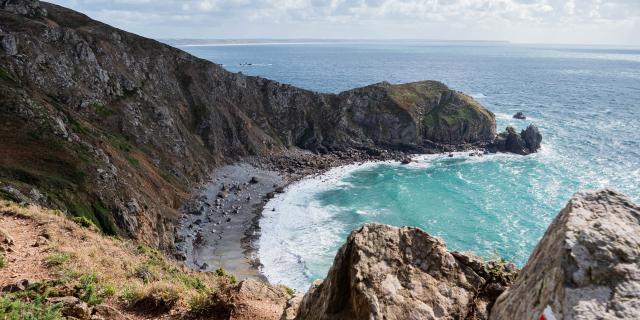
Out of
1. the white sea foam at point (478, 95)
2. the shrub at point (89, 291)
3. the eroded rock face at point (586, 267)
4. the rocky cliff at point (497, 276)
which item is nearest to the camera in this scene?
the eroded rock face at point (586, 267)

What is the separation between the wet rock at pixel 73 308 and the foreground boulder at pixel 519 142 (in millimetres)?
97569

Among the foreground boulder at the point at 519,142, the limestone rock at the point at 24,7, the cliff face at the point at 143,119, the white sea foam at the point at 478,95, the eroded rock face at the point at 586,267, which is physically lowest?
the foreground boulder at the point at 519,142

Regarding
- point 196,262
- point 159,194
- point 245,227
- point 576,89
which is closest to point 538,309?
point 196,262

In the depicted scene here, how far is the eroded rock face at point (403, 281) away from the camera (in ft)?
27.8

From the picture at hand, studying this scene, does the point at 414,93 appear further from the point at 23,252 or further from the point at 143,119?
the point at 23,252

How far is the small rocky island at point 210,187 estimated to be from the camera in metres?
7.41

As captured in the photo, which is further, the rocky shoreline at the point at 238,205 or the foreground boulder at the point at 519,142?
the foreground boulder at the point at 519,142

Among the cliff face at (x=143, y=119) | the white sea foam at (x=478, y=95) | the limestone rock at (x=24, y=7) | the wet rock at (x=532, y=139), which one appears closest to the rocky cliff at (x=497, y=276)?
the cliff face at (x=143, y=119)

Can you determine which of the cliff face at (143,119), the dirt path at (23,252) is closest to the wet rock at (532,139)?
the cliff face at (143,119)

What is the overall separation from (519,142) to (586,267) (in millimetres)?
99343

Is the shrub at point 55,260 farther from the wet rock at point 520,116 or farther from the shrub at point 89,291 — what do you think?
the wet rock at point 520,116

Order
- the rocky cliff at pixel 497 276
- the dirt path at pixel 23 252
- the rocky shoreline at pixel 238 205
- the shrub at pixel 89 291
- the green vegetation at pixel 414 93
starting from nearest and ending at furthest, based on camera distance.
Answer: the rocky cliff at pixel 497 276, the shrub at pixel 89 291, the dirt path at pixel 23 252, the rocky shoreline at pixel 238 205, the green vegetation at pixel 414 93

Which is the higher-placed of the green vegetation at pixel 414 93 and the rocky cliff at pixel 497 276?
the rocky cliff at pixel 497 276

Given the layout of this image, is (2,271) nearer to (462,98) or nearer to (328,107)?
(328,107)
